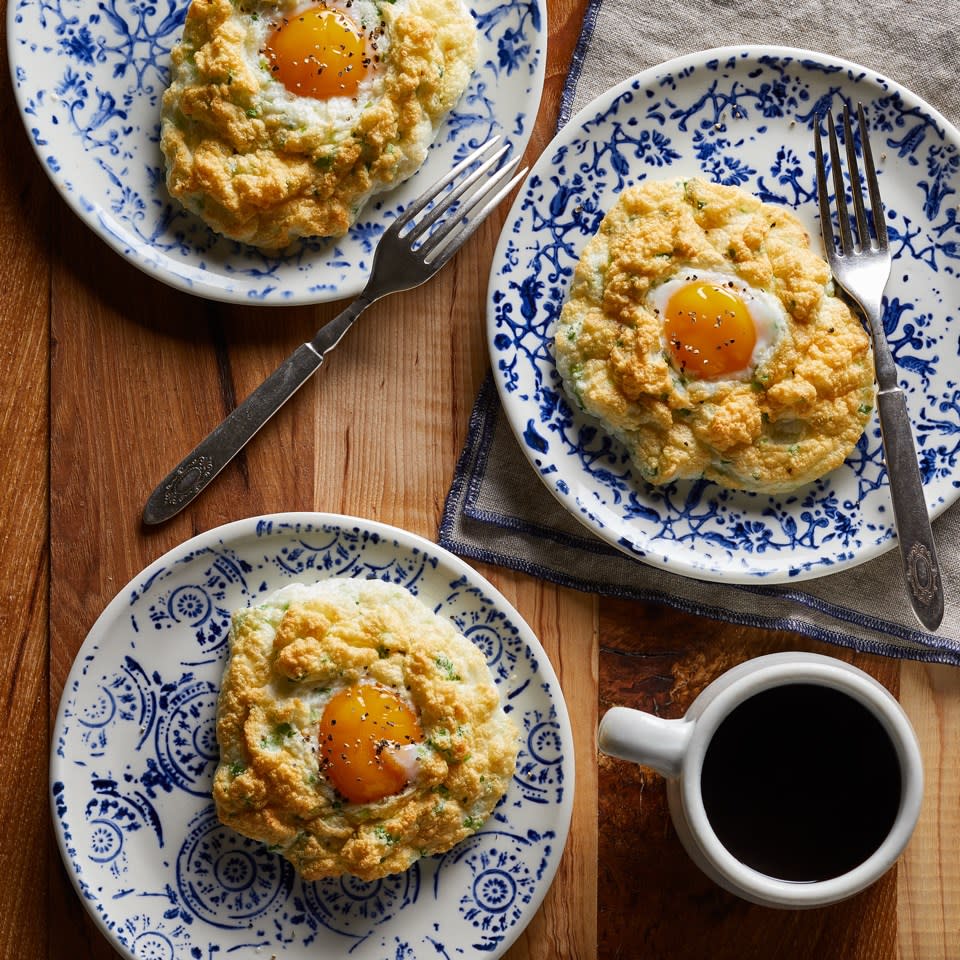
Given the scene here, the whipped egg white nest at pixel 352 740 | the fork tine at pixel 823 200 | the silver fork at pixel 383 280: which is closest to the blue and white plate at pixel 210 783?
the whipped egg white nest at pixel 352 740

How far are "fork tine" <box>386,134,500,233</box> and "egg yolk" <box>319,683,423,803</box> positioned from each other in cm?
123

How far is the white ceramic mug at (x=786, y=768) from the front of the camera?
2445 millimetres

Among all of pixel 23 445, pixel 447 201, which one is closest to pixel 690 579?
pixel 447 201

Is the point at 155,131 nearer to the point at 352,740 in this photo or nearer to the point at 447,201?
the point at 447,201

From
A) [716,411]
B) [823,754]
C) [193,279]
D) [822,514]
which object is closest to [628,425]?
[716,411]

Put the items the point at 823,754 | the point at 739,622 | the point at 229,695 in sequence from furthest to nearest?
the point at 739,622, the point at 229,695, the point at 823,754

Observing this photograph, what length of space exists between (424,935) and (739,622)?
1185 mm

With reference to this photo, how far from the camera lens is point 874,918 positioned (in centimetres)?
297

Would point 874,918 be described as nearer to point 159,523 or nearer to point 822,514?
point 822,514

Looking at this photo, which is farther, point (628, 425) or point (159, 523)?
point (159, 523)

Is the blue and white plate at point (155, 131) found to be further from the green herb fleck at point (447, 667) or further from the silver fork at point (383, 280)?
the green herb fleck at point (447, 667)

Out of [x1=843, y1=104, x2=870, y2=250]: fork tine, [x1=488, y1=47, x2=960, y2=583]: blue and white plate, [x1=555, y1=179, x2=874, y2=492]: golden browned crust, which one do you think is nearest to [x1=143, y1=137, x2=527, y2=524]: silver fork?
[x1=488, y1=47, x2=960, y2=583]: blue and white plate

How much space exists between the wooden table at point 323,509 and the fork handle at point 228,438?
0.08m

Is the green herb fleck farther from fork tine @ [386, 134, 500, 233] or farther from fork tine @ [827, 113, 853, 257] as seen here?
fork tine @ [827, 113, 853, 257]
